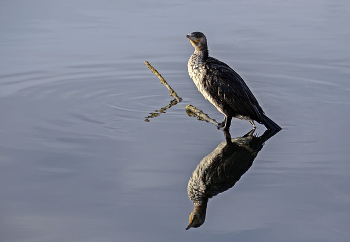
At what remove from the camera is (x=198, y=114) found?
21.9 feet

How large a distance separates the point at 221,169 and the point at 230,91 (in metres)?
1.34

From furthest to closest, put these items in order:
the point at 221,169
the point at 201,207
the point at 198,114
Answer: the point at 198,114 < the point at 221,169 < the point at 201,207

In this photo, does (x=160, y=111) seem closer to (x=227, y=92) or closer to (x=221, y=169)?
(x=227, y=92)

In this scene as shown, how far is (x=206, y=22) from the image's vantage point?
36.8ft

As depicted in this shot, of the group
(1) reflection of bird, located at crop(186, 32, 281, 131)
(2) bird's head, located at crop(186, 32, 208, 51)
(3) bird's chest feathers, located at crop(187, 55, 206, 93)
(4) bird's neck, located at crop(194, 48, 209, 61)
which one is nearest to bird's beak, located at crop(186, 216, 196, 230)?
(1) reflection of bird, located at crop(186, 32, 281, 131)

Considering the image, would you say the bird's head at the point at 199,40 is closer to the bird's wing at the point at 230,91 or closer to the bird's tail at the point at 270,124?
the bird's wing at the point at 230,91

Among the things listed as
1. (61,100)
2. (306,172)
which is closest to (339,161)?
(306,172)

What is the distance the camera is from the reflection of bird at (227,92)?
616cm

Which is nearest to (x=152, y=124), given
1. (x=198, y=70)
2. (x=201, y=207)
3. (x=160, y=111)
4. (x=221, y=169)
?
(x=160, y=111)

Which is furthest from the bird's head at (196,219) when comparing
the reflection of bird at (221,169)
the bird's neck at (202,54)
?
the bird's neck at (202,54)

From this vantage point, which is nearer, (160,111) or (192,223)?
(192,223)

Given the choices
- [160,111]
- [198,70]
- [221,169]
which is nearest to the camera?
[221,169]

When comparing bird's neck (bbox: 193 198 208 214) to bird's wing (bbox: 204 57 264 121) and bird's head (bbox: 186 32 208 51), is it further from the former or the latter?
bird's head (bbox: 186 32 208 51)

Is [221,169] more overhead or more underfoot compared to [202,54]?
more underfoot
